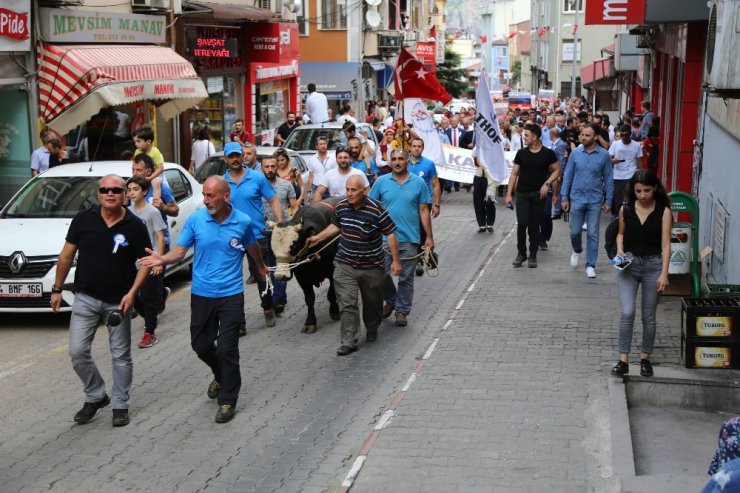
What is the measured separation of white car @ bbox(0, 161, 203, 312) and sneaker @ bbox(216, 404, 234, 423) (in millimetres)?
2566

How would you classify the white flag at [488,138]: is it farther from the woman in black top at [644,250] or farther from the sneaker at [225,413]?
the sneaker at [225,413]

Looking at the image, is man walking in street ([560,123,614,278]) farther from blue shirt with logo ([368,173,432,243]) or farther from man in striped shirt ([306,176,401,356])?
man in striped shirt ([306,176,401,356])

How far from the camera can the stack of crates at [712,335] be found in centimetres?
877

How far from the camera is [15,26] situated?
17.2 metres

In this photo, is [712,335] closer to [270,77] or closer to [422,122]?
[422,122]

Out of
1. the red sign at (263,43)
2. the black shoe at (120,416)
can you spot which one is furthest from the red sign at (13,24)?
the red sign at (263,43)

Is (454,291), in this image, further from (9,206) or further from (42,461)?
(42,461)

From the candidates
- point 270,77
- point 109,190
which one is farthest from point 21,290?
point 270,77

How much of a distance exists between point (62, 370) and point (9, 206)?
3.71 meters

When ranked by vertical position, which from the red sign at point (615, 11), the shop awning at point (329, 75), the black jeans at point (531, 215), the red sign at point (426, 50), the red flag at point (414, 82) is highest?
the red sign at point (615, 11)

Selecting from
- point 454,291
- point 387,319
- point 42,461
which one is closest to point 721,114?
point 454,291

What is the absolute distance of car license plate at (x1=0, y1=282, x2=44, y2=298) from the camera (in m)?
11.1

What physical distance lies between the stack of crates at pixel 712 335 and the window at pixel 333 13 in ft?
118

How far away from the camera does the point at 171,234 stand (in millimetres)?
13555
